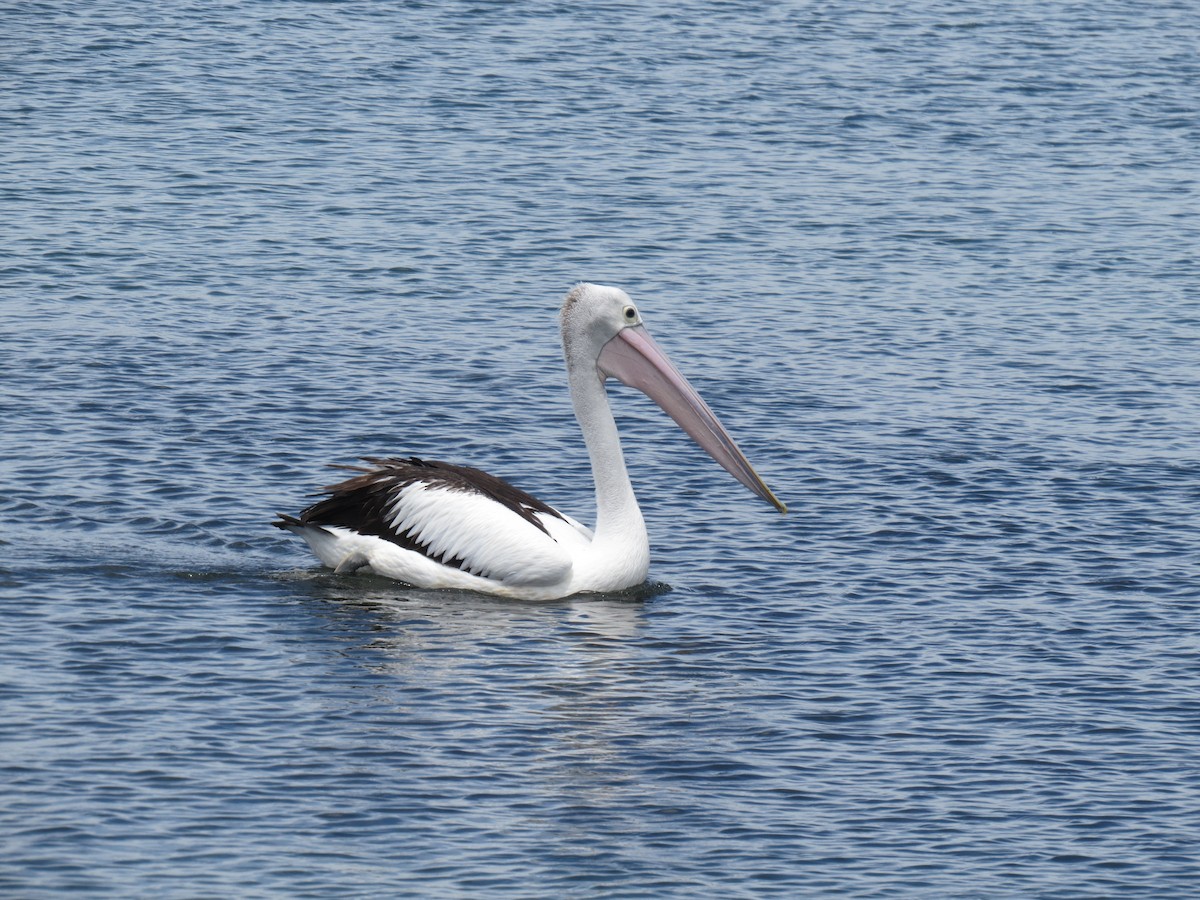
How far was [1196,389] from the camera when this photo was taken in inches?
635

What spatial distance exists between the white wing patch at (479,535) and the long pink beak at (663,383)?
1121mm

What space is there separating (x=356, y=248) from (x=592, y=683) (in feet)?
31.4

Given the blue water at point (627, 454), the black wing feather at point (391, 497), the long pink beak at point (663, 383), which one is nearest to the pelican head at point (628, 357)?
the long pink beak at point (663, 383)

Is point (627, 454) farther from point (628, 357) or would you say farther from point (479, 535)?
point (479, 535)

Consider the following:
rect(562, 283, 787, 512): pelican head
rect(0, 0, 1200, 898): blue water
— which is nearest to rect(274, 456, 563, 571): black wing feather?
rect(0, 0, 1200, 898): blue water

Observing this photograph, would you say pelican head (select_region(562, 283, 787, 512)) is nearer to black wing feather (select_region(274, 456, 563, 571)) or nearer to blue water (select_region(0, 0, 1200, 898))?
blue water (select_region(0, 0, 1200, 898))

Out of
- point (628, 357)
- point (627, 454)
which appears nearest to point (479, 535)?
point (628, 357)

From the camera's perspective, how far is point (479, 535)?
11.8 meters

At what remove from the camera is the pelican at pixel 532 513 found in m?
11.9

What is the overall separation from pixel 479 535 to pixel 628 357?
1.39 m

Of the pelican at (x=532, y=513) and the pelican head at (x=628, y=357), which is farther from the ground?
the pelican head at (x=628, y=357)

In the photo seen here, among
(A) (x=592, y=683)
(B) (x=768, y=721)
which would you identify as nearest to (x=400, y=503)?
(A) (x=592, y=683)

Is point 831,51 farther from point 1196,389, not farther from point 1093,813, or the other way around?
point 1093,813

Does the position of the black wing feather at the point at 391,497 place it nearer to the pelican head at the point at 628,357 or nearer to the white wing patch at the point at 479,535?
the white wing patch at the point at 479,535
